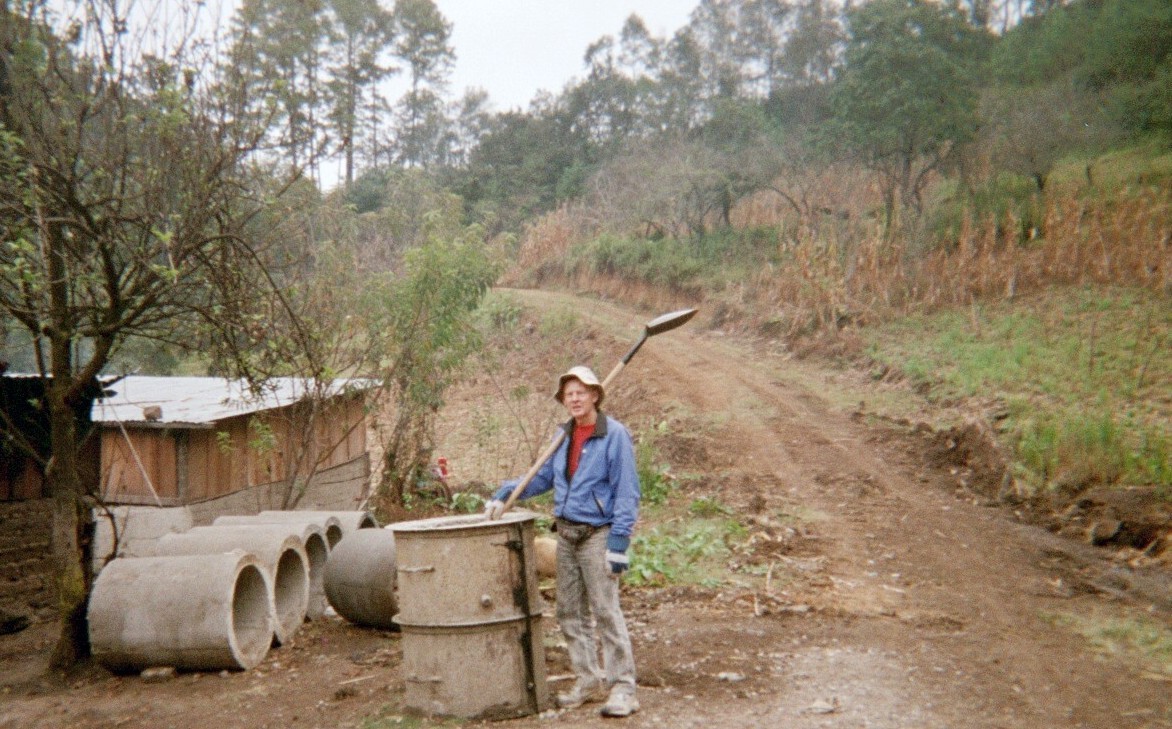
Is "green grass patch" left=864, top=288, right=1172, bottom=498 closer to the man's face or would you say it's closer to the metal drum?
the man's face

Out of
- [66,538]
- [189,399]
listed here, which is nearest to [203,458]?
[189,399]

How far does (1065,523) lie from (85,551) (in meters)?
9.03

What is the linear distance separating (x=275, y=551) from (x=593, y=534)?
126 inches

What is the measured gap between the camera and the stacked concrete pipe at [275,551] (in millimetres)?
7773

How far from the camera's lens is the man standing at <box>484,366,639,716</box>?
18.4ft

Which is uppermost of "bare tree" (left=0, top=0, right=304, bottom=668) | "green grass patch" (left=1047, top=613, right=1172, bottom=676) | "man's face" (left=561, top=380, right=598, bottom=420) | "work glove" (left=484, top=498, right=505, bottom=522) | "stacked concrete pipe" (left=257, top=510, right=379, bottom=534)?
"bare tree" (left=0, top=0, right=304, bottom=668)

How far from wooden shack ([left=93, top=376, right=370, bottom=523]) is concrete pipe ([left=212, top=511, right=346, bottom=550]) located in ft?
3.35

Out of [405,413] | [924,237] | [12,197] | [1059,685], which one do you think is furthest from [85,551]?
[924,237]

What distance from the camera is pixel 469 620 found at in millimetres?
5523

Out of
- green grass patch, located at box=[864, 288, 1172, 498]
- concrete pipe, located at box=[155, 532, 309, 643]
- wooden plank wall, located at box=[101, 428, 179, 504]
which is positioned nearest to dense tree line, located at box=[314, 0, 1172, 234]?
green grass patch, located at box=[864, 288, 1172, 498]

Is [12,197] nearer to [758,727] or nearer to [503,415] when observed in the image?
[758,727]

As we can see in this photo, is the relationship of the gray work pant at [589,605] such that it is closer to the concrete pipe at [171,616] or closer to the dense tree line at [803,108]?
the concrete pipe at [171,616]

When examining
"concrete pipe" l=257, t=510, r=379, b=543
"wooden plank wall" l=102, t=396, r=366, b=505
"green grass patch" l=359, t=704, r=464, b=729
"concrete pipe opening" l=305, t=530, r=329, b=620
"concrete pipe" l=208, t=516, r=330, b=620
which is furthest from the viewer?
"wooden plank wall" l=102, t=396, r=366, b=505

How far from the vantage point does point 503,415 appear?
60.9ft
